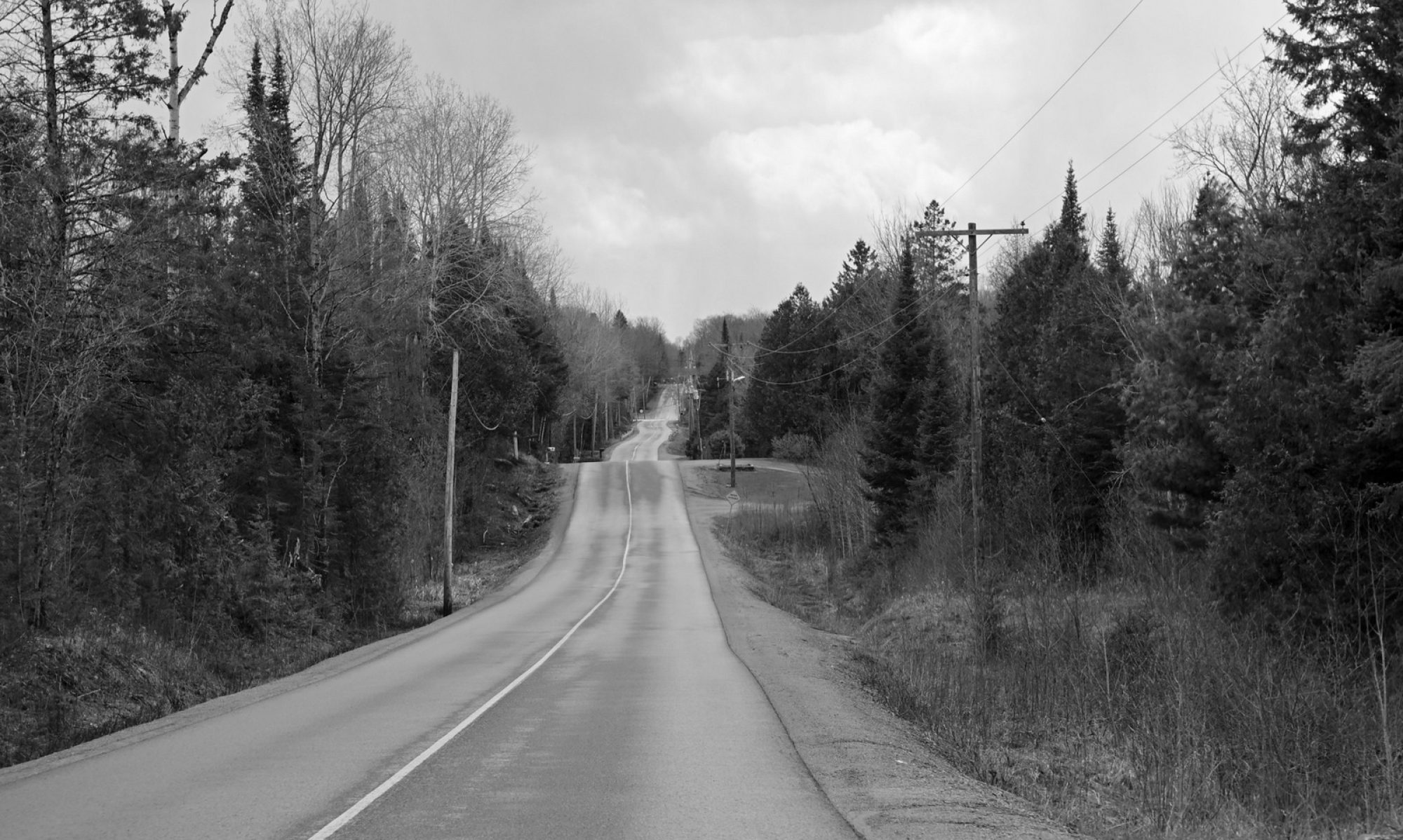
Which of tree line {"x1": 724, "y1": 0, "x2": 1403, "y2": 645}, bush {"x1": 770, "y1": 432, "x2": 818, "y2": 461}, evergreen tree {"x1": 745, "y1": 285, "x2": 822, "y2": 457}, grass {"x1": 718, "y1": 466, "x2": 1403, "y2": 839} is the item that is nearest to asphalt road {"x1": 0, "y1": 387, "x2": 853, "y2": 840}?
grass {"x1": 718, "y1": 466, "x2": 1403, "y2": 839}

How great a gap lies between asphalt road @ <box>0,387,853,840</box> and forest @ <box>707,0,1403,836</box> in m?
2.85

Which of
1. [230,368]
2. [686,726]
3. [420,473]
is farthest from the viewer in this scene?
[420,473]

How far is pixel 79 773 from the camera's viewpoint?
357 inches

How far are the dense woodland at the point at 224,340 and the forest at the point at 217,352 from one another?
8 centimetres

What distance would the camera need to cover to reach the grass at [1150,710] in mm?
9484

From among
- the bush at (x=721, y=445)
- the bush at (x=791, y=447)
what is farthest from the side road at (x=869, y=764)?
the bush at (x=721, y=445)

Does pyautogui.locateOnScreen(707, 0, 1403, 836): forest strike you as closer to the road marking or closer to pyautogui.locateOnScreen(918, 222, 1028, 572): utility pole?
pyautogui.locateOnScreen(918, 222, 1028, 572): utility pole

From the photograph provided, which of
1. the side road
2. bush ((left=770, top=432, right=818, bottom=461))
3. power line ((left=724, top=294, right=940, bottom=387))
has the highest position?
power line ((left=724, top=294, right=940, bottom=387))

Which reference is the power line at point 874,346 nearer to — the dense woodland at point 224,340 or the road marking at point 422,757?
the dense woodland at point 224,340

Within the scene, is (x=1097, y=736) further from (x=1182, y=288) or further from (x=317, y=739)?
(x=1182, y=288)

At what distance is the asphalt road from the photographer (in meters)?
7.21

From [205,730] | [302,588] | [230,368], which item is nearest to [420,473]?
[302,588]

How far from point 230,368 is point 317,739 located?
16.5 metres

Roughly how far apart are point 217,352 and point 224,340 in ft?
1.86
